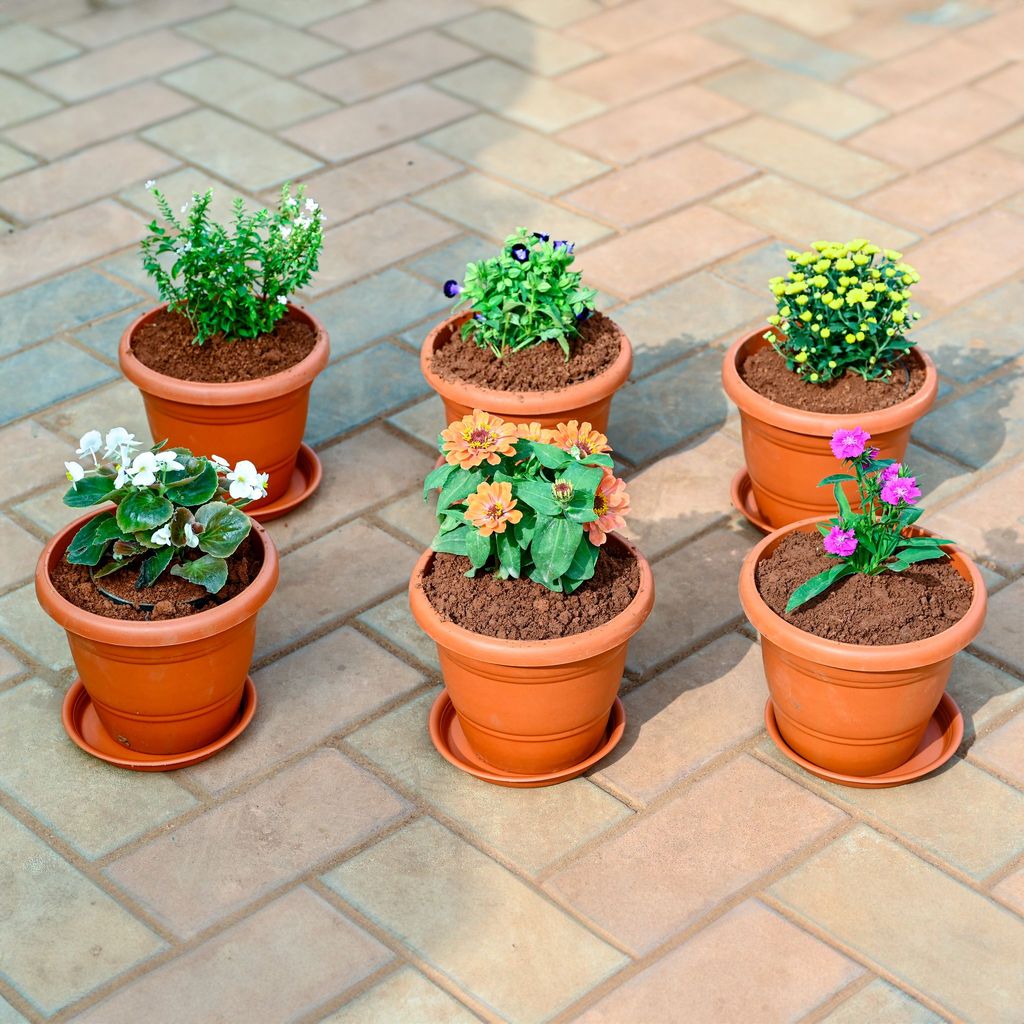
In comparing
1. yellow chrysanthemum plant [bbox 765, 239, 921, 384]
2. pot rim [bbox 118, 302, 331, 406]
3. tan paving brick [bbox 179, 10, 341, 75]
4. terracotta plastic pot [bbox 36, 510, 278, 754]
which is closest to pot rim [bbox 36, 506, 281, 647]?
terracotta plastic pot [bbox 36, 510, 278, 754]

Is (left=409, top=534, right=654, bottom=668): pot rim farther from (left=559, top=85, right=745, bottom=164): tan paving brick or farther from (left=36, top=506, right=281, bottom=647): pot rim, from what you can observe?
(left=559, top=85, right=745, bottom=164): tan paving brick

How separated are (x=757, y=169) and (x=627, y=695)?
104 inches

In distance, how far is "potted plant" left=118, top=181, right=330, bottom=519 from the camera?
12.0 ft

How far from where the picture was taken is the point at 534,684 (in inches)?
117

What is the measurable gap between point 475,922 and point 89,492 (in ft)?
3.77

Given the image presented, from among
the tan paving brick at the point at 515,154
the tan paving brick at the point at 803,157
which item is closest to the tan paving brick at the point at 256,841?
the tan paving brick at the point at 515,154

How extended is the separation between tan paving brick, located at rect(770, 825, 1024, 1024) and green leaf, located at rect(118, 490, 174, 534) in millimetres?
1405

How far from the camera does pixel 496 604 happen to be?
118 inches

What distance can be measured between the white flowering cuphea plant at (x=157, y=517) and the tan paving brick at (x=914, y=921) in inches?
50.9

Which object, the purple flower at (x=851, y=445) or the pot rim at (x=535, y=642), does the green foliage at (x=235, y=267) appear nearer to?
the pot rim at (x=535, y=642)

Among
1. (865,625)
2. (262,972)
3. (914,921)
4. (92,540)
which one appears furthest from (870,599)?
(92,540)

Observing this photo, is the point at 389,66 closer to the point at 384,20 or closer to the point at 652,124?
the point at 384,20

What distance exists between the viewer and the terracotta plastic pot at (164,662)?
2977 mm

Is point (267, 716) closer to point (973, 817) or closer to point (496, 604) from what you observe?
point (496, 604)
